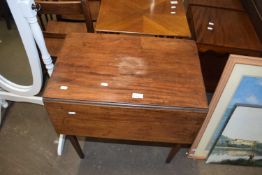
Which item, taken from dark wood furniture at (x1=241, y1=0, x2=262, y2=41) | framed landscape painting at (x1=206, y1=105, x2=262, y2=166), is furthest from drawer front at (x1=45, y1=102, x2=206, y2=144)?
dark wood furniture at (x1=241, y1=0, x2=262, y2=41)

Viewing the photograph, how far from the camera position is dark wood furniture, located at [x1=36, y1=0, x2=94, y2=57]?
4.20ft

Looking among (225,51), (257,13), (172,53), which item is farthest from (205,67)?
(172,53)

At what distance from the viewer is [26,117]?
1.69 m

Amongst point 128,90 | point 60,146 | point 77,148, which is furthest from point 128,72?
point 60,146

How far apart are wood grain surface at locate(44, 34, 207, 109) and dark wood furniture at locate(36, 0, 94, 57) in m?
0.17

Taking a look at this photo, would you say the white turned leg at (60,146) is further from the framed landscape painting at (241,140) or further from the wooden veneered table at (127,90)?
the framed landscape painting at (241,140)

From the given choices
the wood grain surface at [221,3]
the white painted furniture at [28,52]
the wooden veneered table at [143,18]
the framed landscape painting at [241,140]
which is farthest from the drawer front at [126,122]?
the wood grain surface at [221,3]

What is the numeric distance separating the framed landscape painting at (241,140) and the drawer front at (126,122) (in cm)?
30

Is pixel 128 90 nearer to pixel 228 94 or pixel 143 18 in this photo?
pixel 228 94

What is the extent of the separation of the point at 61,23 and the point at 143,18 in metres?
0.63

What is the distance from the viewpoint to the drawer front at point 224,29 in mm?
1469

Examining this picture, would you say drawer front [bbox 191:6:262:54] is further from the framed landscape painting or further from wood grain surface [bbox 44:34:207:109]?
the framed landscape painting

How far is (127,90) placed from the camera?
102 cm

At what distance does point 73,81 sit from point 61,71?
0.08 meters
